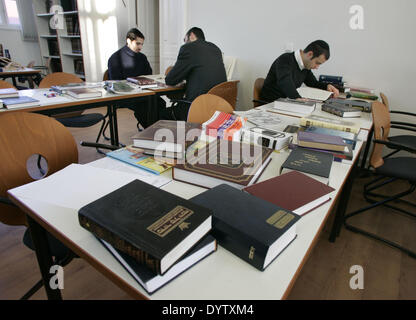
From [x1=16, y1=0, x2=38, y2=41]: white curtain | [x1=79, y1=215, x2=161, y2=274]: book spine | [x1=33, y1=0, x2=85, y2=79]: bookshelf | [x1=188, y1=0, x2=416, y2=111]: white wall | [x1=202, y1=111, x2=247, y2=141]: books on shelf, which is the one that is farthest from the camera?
[x1=16, y1=0, x2=38, y2=41]: white curtain

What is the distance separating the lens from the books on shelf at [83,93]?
6.77ft

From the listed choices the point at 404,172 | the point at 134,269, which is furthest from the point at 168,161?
the point at 404,172

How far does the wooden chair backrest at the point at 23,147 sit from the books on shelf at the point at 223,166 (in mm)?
632

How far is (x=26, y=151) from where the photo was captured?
43.3 inches

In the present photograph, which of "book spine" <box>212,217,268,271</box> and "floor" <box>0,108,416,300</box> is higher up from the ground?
"book spine" <box>212,217,268,271</box>

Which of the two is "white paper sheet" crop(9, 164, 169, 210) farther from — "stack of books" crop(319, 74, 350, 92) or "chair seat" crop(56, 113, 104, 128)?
"stack of books" crop(319, 74, 350, 92)

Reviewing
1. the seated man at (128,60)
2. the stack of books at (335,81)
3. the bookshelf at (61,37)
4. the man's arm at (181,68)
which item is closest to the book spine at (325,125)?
the man's arm at (181,68)

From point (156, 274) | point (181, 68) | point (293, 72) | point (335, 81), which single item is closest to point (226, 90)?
point (181, 68)

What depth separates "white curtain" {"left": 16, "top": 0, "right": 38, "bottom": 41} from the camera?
5012 mm

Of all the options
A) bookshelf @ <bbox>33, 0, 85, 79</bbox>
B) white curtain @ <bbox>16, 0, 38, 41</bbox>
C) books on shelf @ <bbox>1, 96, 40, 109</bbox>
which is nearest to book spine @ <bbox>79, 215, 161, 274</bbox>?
books on shelf @ <bbox>1, 96, 40, 109</bbox>

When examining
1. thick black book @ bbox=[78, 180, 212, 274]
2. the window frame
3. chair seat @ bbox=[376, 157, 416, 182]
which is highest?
the window frame

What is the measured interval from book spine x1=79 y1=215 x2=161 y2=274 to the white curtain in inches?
242

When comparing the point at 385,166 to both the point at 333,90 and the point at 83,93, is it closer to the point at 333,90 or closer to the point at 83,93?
the point at 333,90

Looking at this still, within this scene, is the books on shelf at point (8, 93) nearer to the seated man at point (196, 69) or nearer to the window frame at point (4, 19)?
the seated man at point (196, 69)
